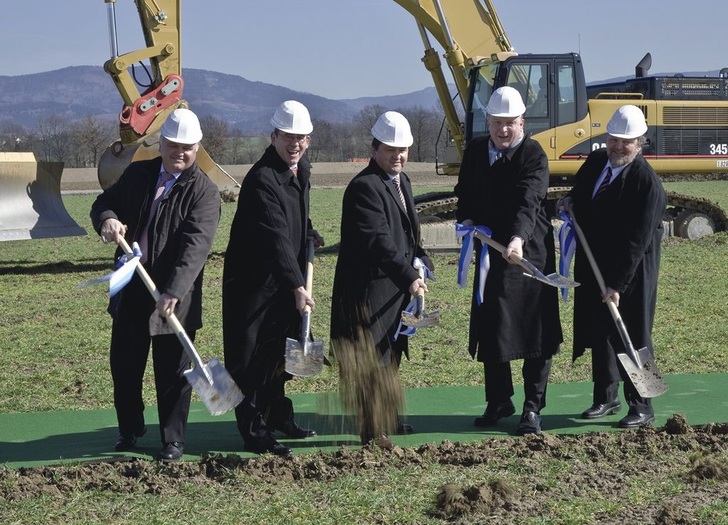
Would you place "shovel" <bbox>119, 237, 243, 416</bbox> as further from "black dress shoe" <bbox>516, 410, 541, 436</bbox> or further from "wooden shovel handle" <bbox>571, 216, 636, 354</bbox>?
"wooden shovel handle" <bbox>571, 216, 636, 354</bbox>

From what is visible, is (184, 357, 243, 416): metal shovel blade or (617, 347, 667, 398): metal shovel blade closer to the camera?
(184, 357, 243, 416): metal shovel blade

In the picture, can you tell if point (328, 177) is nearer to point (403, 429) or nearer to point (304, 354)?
point (403, 429)

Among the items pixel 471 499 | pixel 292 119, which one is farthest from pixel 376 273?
pixel 471 499

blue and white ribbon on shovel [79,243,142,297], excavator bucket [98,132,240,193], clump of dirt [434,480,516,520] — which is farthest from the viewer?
excavator bucket [98,132,240,193]

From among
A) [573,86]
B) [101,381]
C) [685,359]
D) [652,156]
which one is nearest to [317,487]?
[101,381]

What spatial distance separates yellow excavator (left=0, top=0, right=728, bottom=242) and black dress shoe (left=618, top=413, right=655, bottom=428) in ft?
33.2

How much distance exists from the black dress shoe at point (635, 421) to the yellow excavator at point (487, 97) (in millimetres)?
10117

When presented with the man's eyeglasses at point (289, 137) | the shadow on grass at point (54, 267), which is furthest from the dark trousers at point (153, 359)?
the shadow on grass at point (54, 267)

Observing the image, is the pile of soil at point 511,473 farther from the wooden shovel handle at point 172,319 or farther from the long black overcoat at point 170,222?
the long black overcoat at point 170,222

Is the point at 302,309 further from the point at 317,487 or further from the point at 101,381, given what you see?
the point at 101,381

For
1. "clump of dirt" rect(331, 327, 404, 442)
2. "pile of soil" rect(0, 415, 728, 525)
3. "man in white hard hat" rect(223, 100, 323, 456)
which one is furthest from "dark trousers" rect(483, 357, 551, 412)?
"man in white hard hat" rect(223, 100, 323, 456)

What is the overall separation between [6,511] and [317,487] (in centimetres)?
152

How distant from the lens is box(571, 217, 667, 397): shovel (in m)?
6.95

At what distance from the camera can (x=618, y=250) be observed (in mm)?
7000
